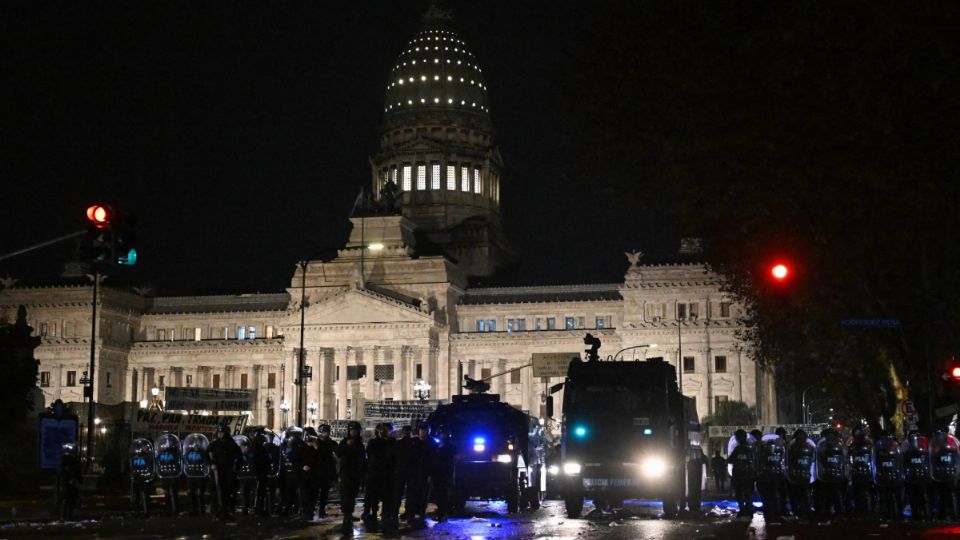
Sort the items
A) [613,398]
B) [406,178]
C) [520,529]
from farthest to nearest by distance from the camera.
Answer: [406,178]
[613,398]
[520,529]

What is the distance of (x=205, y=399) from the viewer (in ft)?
165

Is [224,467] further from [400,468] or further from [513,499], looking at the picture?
[513,499]

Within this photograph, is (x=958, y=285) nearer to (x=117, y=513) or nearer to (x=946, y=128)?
(x=946, y=128)

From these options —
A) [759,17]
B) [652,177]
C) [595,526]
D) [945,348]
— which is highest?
[759,17]

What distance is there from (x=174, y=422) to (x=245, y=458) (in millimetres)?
16008

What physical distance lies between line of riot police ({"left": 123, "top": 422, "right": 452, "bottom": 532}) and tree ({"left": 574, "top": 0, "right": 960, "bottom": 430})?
8.75m

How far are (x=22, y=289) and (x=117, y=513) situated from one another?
109 metres

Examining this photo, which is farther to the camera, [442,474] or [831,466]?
[442,474]

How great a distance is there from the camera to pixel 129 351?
445 feet

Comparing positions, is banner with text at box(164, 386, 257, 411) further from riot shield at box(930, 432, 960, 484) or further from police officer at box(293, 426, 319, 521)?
riot shield at box(930, 432, 960, 484)

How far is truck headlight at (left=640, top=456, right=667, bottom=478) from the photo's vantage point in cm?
3278

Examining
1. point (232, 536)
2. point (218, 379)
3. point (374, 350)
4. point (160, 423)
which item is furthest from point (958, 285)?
point (218, 379)

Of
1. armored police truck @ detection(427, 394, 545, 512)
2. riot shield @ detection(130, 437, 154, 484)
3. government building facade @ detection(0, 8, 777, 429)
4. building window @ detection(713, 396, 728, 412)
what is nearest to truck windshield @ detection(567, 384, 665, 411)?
armored police truck @ detection(427, 394, 545, 512)

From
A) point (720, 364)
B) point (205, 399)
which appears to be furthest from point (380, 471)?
point (720, 364)
